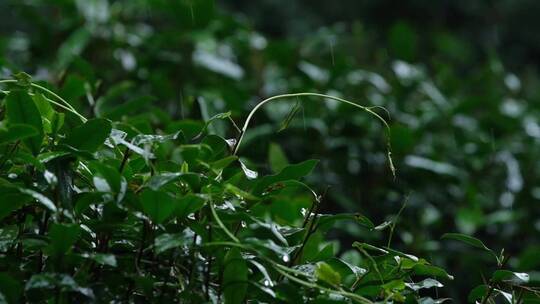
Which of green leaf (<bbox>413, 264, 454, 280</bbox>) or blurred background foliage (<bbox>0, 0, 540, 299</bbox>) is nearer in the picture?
green leaf (<bbox>413, 264, 454, 280</bbox>)

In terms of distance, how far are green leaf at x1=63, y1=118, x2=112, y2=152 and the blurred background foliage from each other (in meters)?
1.26

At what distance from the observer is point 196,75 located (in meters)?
3.40

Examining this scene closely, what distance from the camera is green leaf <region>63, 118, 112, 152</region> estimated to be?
1346 millimetres

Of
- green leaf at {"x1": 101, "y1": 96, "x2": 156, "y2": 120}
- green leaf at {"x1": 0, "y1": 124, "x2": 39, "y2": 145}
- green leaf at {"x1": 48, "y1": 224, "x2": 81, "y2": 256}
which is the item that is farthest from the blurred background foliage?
green leaf at {"x1": 48, "y1": 224, "x2": 81, "y2": 256}

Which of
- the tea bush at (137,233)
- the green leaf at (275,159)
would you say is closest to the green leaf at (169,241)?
the tea bush at (137,233)

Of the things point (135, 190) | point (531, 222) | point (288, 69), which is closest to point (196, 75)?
point (288, 69)

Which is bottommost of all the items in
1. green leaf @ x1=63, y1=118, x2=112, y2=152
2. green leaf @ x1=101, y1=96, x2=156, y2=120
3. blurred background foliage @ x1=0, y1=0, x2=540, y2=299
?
blurred background foliage @ x1=0, y1=0, x2=540, y2=299

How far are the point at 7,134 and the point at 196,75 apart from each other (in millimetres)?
2175

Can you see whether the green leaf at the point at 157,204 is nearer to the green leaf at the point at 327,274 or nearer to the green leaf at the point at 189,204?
the green leaf at the point at 189,204

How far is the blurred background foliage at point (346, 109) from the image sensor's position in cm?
307

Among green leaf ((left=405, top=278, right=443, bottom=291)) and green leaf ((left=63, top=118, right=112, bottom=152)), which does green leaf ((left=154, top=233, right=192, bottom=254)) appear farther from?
green leaf ((left=405, top=278, right=443, bottom=291))

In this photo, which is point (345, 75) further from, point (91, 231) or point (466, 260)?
point (91, 231)

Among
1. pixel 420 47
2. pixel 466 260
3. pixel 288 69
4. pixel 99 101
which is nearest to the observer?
pixel 99 101

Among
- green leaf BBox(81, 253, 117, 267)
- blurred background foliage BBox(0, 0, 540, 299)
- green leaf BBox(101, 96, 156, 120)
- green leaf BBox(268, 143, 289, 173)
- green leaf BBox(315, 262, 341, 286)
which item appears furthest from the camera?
blurred background foliage BBox(0, 0, 540, 299)
